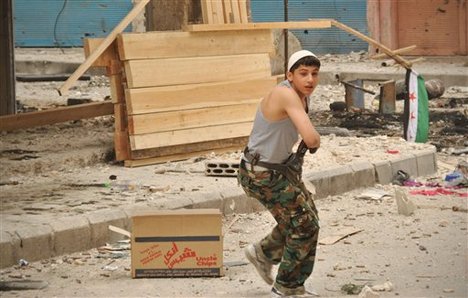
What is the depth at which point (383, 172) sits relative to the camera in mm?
11672

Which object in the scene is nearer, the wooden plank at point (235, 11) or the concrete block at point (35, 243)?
the concrete block at point (35, 243)

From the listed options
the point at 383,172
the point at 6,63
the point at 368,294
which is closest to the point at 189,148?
the point at 383,172

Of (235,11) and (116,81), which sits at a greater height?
(235,11)

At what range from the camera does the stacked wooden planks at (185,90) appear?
11531 millimetres

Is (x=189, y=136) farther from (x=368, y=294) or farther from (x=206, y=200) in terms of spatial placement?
(x=368, y=294)

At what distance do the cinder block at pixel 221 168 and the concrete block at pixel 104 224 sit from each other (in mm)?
1832

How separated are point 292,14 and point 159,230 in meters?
17.7

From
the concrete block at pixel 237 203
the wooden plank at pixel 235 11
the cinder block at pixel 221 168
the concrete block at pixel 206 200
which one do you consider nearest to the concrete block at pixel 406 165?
the cinder block at pixel 221 168

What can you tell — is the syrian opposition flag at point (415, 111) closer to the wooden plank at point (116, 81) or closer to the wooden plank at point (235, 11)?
the wooden plank at point (235, 11)

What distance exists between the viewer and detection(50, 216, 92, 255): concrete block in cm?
866

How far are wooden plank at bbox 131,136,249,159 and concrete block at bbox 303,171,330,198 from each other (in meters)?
1.58

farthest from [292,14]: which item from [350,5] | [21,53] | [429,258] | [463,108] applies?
[429,258]

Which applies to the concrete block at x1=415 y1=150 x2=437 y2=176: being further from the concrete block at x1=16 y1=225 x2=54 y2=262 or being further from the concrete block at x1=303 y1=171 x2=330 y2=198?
the concrete block at x1=16 y1=225 x2=54 y2=262

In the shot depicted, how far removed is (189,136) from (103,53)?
1.24 metres
